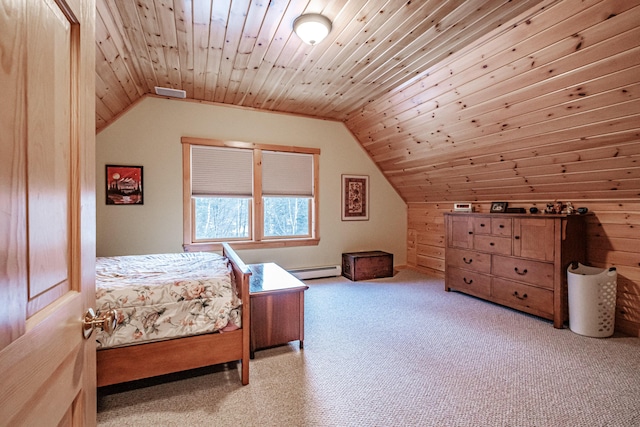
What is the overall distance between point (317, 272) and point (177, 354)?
291 cm

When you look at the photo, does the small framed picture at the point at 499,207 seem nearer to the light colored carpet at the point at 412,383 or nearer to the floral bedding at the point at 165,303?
the light colored carpet at the point at 412,383

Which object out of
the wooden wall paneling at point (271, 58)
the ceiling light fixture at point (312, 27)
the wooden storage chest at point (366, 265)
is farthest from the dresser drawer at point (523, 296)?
the wooden wall paneling at point (271, 58)

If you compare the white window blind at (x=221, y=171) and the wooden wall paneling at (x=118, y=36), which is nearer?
the wooden wall paneling at (x=118, y=36)

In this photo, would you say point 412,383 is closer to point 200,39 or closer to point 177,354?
point 177,354

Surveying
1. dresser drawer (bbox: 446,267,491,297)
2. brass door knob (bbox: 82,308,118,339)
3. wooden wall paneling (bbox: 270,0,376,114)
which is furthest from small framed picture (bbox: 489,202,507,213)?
brass door knob (bbox: 82,308,118,339)

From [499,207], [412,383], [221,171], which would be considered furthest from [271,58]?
[499,207]

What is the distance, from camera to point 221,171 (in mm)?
4293

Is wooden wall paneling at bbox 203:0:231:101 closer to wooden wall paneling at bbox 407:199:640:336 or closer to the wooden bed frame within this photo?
the wooden bed frame

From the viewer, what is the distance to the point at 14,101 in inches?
20.6

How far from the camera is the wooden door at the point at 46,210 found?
1.65ft

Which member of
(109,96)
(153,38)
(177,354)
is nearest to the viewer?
(177,354)

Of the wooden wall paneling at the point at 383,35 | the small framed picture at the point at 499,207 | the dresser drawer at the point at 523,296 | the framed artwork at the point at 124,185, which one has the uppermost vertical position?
the wooden wall paneling at the point at 383,35

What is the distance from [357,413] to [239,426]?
669 mm

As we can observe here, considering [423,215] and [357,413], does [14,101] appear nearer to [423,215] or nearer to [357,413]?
[357,413]
